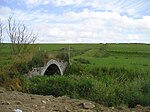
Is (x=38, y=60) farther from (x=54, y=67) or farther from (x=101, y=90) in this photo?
(x=101, y=90)

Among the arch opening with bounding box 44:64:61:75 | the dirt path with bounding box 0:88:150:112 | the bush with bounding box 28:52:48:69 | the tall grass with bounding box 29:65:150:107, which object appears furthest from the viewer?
the arch opening with bounding box 44:64:61:75

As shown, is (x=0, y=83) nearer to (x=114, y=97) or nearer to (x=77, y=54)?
(x=114, y=97)

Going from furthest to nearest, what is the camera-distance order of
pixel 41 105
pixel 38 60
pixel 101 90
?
pixel 38 60 < pixel 101 90 < pixel 41 105

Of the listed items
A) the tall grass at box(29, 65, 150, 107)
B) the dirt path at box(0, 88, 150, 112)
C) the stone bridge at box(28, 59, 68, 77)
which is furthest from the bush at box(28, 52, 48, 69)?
the dirt path at box(0, 88, 150, 112)

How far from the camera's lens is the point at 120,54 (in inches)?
2340

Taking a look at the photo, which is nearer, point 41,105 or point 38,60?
point 41,105

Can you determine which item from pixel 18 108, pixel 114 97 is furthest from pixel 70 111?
pixel 114 97

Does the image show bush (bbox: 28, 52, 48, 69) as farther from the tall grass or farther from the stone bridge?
the tall grass

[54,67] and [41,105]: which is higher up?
[41,105]

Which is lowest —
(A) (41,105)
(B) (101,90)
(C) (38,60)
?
(B) (101,90)

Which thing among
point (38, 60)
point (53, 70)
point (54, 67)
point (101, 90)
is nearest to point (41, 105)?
point (101, 90)

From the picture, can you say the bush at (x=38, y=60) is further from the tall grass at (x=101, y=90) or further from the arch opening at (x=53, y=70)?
the tall grass at (x=101, y=90)

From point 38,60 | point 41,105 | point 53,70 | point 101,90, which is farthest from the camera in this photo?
point 53,70

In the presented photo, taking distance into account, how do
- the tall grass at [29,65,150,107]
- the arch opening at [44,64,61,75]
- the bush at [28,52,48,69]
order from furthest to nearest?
the arch opening at [44,64,61,75]
the bush at [28,52,48,69]
the tall grass at [29,65,150,107]
